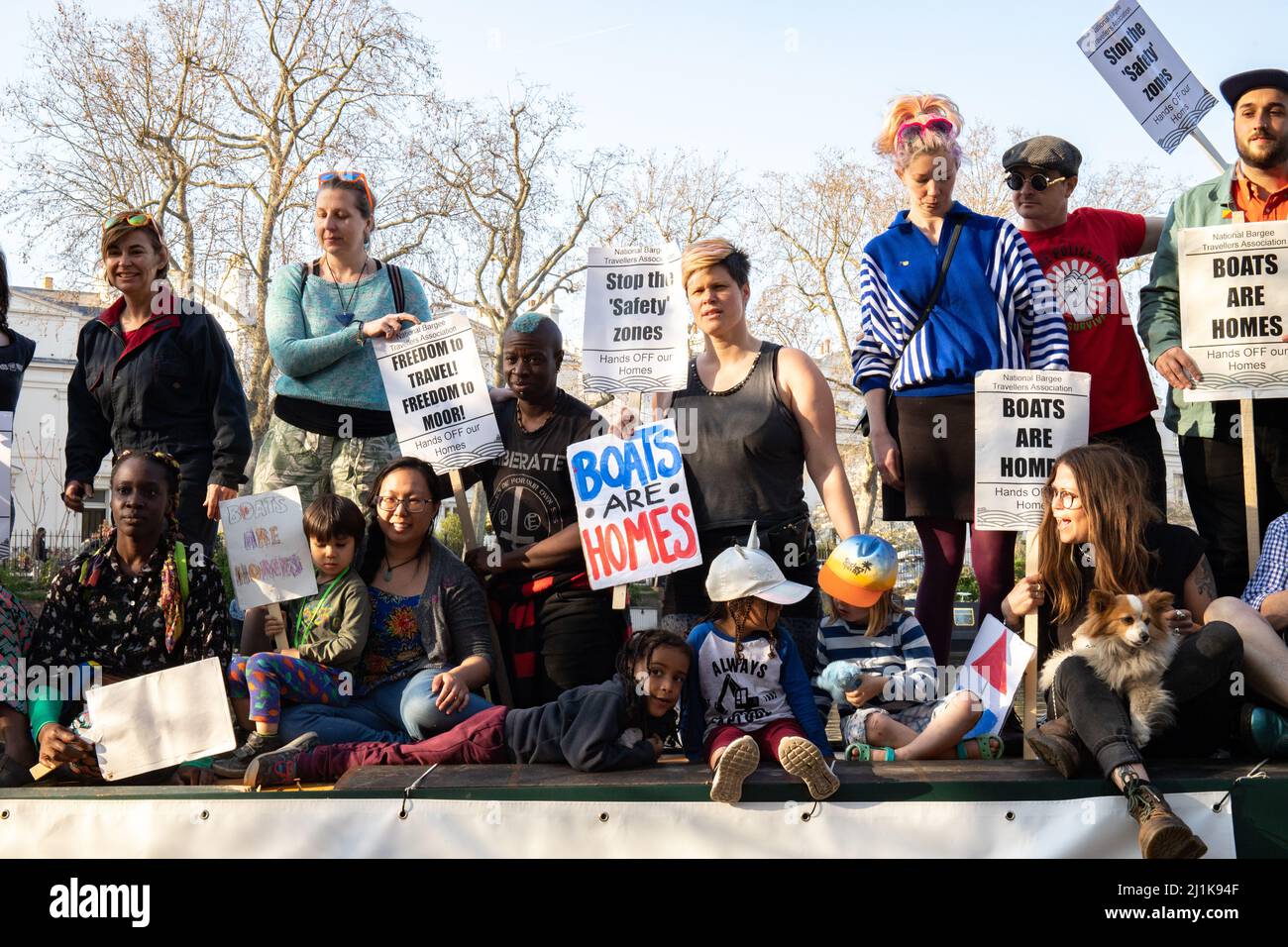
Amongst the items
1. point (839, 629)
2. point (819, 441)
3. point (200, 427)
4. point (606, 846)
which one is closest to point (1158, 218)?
point (819, 441)

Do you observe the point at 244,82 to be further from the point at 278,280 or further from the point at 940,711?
the point at 940,711

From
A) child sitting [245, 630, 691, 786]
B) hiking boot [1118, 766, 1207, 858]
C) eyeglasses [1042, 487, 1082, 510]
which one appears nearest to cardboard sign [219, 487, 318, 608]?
child sitting [245, 630, 691, 786]

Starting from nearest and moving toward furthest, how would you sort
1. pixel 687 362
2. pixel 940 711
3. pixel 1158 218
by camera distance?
1. pixel 940 711
2. pixel 687 362
3. pixel 1158 218

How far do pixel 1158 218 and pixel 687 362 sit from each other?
7.34 ft

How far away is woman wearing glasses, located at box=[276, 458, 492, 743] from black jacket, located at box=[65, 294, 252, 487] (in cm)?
72

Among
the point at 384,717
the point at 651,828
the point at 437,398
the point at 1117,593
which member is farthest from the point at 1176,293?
the point at 384,717

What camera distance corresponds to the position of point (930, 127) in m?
4.69

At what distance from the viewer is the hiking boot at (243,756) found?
13.7ft

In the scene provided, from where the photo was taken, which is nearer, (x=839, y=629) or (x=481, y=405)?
(x=839, y=629)

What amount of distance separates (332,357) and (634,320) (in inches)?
48.3

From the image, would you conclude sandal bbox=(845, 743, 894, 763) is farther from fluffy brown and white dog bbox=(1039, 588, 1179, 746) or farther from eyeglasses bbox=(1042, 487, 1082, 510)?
eyeglasses bbox=(1042, 487, 1082, 510)

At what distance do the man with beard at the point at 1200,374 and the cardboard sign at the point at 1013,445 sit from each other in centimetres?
77

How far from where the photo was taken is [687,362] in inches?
199

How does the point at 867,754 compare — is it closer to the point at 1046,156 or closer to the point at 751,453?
the point at 751,453
